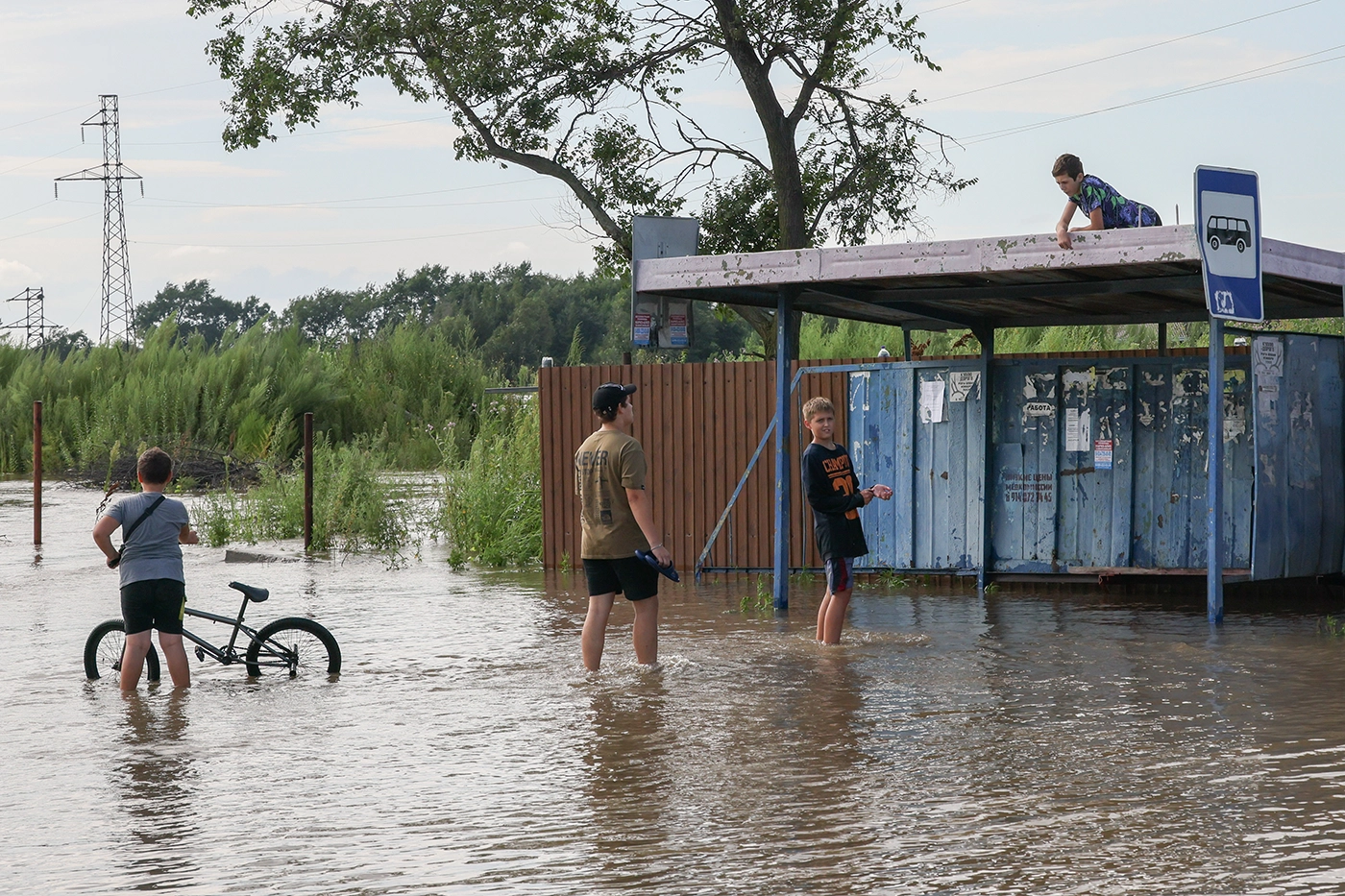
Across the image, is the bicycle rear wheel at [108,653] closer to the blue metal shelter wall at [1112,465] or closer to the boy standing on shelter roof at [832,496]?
the boy standing on shelter roof at [832,496]

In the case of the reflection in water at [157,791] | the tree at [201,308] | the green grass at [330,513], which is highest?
the tree at [201,308]

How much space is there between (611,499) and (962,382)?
5833 mm

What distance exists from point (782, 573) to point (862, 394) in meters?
2.68

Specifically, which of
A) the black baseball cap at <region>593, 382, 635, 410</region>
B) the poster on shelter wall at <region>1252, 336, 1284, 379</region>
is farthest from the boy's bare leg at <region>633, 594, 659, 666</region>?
the poster on shelter wall at <region>1252, 336, 1284, 379</region>

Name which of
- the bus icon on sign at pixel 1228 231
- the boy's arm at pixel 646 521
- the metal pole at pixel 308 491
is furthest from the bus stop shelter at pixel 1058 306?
the metal pole at pixel 308 491

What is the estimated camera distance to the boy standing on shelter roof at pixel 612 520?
29.8ft

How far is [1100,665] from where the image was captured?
9.52 m

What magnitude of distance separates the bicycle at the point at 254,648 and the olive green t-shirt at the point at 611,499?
72.6 inches

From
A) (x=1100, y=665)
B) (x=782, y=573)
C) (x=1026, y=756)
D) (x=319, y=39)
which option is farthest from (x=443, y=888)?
(x=319, y=39)

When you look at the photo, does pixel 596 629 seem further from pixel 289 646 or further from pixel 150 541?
pixel 150 541

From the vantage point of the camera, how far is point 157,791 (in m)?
6.63

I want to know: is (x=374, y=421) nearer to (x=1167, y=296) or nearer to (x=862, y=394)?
(x=862, y=394)

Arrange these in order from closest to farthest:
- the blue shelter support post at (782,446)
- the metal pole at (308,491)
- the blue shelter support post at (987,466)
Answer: the blue shelter support post at (782,446)
the blue shelter support post at (987,466)
the metal pole at (308,491)

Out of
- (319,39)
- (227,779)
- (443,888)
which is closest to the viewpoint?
(443,888)
